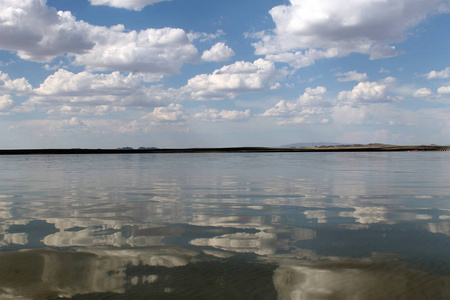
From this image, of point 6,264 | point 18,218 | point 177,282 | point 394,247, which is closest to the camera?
point 177,282

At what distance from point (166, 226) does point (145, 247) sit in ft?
8.62

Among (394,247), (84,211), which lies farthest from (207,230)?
(84,211)

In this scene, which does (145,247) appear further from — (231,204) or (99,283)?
(231,204)

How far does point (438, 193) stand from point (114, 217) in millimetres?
16414

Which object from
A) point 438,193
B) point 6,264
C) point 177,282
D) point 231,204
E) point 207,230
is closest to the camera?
point 177,282

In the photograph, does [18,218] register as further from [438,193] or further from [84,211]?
[438,193]

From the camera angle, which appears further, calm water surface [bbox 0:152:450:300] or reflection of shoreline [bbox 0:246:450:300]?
calm water surface [bbox 0:152:450:300]

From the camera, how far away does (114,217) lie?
13234 millimetres

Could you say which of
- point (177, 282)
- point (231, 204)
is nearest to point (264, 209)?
point (231, 204)

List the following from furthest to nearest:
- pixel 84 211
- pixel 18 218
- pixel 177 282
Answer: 1. pixel 84 211
2. pixel 18 218
3. pixel 177 282

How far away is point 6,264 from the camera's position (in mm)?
7750

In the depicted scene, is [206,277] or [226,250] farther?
[226,250]

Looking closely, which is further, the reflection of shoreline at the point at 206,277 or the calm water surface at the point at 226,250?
the calm water surface at the point at 226,250

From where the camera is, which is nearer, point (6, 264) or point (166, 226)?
point (6, 264)
